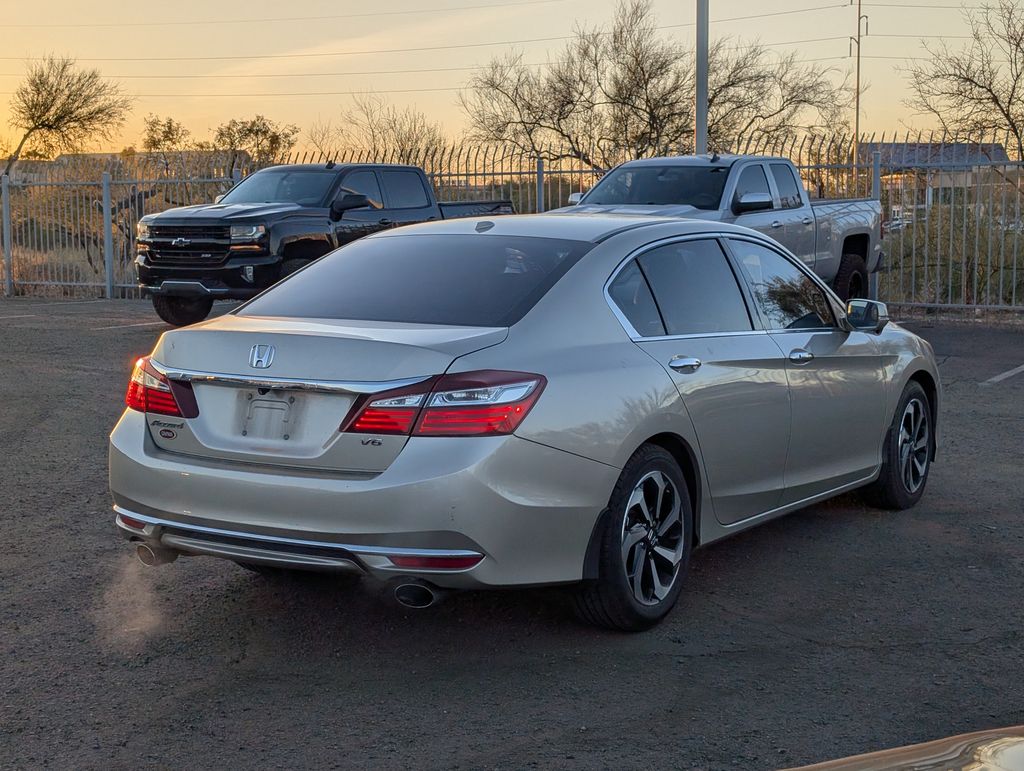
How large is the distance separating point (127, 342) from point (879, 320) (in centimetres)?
Answer: 1074

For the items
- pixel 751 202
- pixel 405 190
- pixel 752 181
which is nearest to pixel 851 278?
pixel 752 181

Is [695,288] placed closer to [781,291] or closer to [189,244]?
[781,291]

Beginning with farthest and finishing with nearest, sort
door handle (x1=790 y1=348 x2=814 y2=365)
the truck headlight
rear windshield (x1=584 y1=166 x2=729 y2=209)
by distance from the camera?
the truck headlight, rear windshield (x1=584 y1=166 x2=729 y2=209), door handle (x1=790 y1=348 x2=814 y2=365)

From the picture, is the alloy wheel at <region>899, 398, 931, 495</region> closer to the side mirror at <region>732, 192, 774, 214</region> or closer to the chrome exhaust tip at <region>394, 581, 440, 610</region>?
the chrome exhaust tip at <region>394, 581, 440, 610</region>

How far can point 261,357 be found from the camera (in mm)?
4699

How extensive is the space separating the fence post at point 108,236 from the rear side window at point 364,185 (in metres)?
7.78

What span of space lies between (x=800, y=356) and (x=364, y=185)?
11091mm

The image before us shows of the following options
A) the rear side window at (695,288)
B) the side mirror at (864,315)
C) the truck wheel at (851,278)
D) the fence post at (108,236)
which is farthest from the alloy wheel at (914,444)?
the fence post at (108,236)

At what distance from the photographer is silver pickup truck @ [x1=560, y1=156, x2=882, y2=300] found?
13.8 meters

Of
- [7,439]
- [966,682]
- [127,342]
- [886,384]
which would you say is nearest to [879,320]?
[886,384]

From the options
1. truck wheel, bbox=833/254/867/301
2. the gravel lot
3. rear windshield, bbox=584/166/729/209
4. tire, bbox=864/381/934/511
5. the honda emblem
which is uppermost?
rear windshield, bbox=584/166/729/209

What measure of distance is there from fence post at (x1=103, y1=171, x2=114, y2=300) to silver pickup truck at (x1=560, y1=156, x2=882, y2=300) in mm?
10767

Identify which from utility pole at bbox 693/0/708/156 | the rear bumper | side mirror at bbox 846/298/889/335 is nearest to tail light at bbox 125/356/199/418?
the rear bumper

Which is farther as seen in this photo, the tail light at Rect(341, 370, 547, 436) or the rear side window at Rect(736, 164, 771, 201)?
the rear side window at Rect(736, 164, 771, 201)
